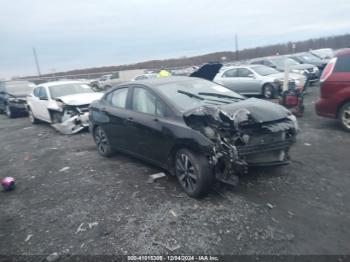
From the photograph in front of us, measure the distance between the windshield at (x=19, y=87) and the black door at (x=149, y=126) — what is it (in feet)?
39.5

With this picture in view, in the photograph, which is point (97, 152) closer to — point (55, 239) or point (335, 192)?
point (55, 239)

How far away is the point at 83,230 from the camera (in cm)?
391

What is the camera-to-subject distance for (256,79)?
1372 centimetres

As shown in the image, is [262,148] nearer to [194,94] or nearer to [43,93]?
[194,94]

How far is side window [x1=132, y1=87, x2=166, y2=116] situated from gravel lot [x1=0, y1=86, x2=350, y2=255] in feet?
3.79

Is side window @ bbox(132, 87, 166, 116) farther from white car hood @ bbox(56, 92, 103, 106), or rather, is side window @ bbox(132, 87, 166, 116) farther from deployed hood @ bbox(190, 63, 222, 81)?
white car hood @ bbox(56, 92, 103, 106)

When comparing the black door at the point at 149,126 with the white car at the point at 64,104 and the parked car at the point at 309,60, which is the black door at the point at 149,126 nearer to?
the white car at the point at 64,104

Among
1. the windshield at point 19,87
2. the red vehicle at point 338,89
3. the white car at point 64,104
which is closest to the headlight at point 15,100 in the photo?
the windshield at point 19,87

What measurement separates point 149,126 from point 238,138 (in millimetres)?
1528

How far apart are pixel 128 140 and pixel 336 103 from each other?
A: 16.2 feet

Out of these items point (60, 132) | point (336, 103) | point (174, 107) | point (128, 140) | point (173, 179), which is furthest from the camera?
point (60, 132)

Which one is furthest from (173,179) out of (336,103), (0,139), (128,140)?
(0,139)

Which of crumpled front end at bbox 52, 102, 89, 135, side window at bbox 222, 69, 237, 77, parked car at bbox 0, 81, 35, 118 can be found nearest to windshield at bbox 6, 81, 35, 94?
parked car at bbox 0, 81, 35, 118

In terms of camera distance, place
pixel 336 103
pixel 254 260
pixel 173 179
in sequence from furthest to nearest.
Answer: pixel 336 103, pixel 173 179, pixel 254 260
